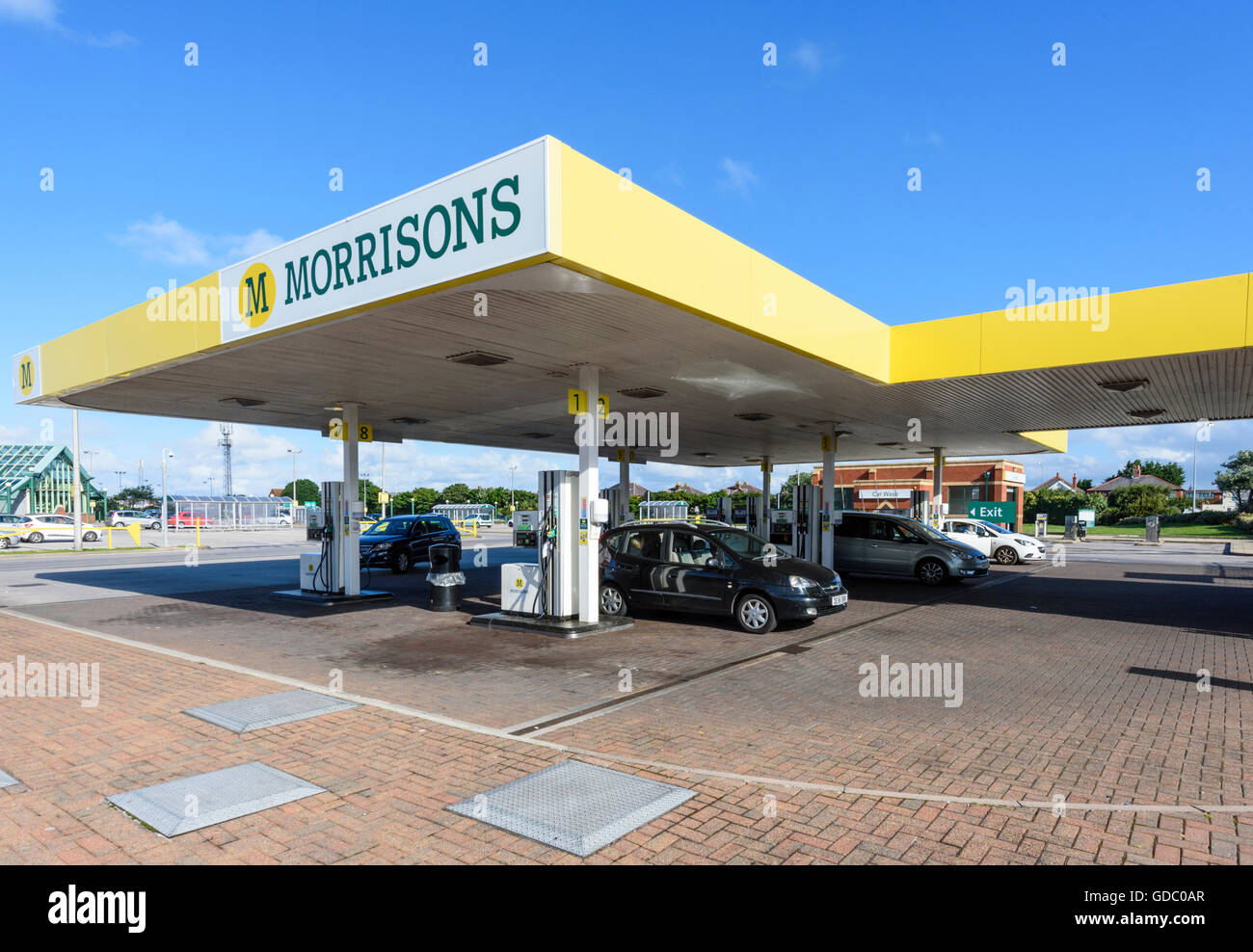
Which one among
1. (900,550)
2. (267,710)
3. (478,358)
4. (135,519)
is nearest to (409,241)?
(478,358)

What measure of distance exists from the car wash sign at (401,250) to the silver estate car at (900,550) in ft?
45.6

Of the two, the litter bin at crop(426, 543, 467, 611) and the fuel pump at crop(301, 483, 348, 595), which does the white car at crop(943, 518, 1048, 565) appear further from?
the fuel pump at crop(301, 483, 348, 595)

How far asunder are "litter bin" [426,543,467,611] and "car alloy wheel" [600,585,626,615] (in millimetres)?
2674

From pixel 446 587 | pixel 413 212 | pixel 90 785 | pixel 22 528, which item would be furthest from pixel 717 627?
pixel 22 528

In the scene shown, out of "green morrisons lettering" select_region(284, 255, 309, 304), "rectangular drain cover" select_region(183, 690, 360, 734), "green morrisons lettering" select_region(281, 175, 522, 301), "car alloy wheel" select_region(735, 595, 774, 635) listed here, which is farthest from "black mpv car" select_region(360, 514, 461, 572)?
"rectangular drain cover" select_region(183, 690, 360, 734)

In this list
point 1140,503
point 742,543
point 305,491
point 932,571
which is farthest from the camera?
point 305,491

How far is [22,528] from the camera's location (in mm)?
34594

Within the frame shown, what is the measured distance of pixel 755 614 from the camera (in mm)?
10898

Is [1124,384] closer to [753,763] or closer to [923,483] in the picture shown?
[753,763]

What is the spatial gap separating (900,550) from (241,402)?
15.3 meters

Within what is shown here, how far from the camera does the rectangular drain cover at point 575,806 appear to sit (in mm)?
4000

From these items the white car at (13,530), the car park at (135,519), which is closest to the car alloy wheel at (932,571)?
the white car at (13,530)

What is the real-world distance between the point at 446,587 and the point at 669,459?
19194mm
